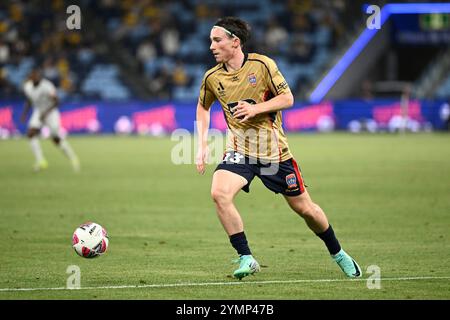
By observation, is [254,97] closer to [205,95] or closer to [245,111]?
[245,111]

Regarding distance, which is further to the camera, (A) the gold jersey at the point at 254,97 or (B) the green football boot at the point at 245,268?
(A) the gold jersey at the point at 254,97

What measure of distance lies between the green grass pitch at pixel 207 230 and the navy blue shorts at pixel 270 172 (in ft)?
2.96

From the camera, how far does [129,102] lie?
133 ft

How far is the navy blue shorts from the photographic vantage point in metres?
9.64

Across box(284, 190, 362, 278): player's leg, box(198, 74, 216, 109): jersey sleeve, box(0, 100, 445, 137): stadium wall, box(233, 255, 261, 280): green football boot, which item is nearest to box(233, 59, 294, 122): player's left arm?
box(198, 74, 216, 109): jersey sleeve

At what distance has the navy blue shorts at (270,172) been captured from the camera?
9641 mm

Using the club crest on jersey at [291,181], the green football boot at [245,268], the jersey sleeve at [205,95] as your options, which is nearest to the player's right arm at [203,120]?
the jersey sleeve at [205,95]

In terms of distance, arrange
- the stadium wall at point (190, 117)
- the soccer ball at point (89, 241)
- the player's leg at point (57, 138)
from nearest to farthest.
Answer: the soccer ball at point (89, 241) < the player's leg at point (57, 138) < the stadium wall at point (190, 117)

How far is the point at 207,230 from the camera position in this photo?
14.1 metres

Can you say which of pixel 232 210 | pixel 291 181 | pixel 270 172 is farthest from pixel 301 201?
pixel 232 210

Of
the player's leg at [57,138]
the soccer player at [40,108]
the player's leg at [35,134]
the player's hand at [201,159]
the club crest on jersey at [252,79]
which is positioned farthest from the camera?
the player's leg at [35,134]

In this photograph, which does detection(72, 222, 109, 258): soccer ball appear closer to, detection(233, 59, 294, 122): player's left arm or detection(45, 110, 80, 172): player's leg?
detection(233, 59, 294, 122): player's left arm

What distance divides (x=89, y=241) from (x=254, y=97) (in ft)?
7.68

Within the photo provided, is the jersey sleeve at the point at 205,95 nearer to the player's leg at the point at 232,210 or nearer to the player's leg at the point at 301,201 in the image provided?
the player's leg at the point at 232,210
